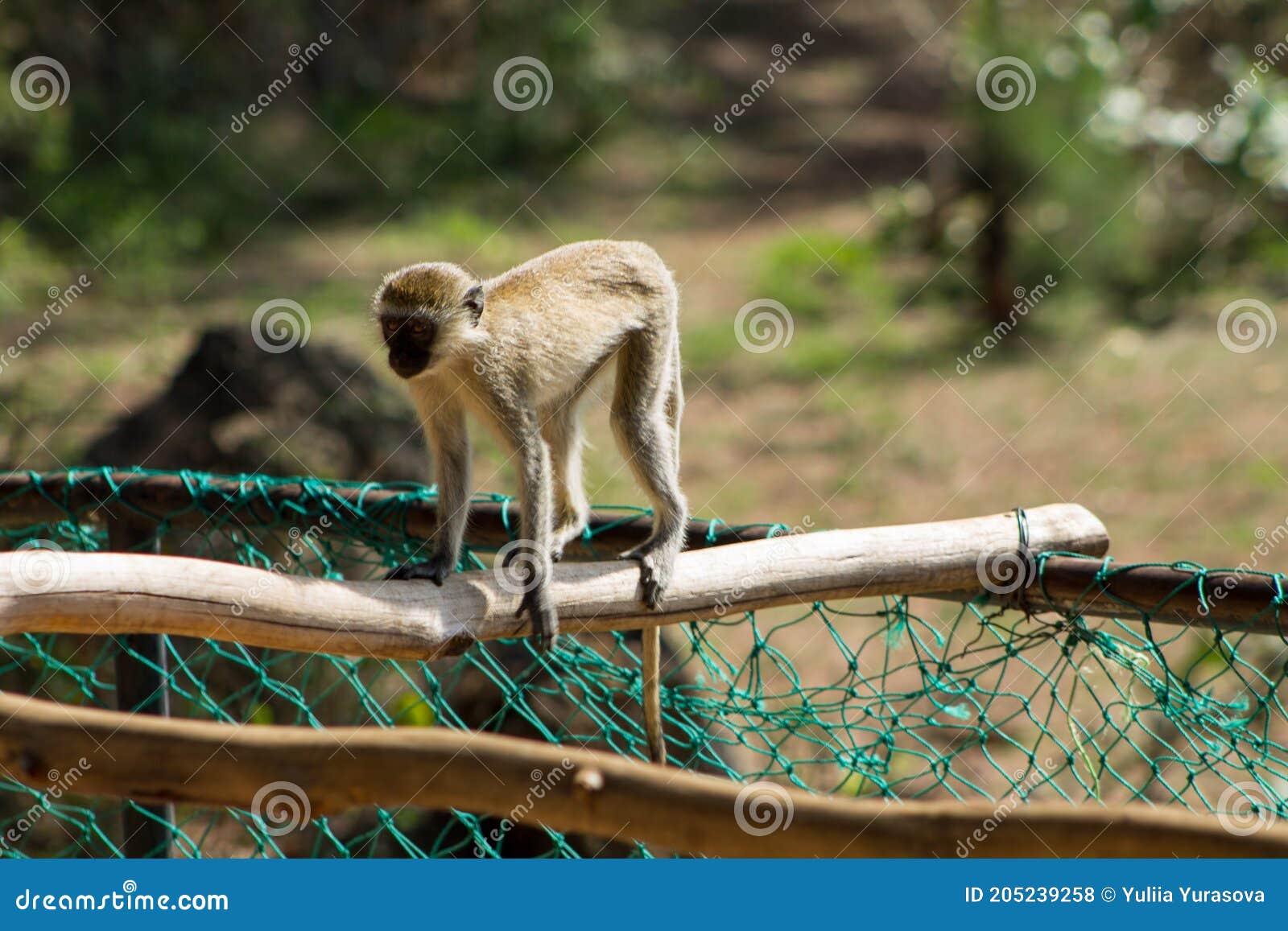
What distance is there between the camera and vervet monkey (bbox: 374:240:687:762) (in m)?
3.34

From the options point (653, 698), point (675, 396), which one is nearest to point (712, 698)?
point (653, 698)

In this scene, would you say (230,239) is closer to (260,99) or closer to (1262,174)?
(260,99)

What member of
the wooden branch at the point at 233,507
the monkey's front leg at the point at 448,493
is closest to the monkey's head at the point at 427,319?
the monkey's front leg at the point at 448,493

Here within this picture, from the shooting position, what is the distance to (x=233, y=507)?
3.15 m

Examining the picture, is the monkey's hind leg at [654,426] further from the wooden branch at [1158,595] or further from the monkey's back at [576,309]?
the wooden branch at [1158,595]

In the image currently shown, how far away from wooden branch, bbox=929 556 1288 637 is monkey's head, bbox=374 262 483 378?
1.74 metres

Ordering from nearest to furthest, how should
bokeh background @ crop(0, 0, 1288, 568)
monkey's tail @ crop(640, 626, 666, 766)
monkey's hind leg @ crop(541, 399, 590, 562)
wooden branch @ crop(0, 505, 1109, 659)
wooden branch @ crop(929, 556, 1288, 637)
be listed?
wooden branch @ crop(0, 505, 1109, 659), wooden branch @ crop(929, 556, 1288, 637), monkey's tail @ crop(640, 626, 666, 766), monkey's hind leg @ crop(541, 399, 590, 562), bokeh background @ crop(0, 0, 1288, 568)

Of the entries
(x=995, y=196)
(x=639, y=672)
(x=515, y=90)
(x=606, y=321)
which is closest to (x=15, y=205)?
(x=515, y=90)

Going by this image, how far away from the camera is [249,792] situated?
145 cm

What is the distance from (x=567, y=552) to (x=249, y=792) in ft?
6.91

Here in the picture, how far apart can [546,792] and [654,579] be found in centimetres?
136

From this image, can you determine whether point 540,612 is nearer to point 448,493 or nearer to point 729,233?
point 448,493

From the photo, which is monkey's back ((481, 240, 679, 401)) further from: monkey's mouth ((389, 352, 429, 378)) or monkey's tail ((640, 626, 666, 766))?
monkey's tail ((640, 626, 666, 766))

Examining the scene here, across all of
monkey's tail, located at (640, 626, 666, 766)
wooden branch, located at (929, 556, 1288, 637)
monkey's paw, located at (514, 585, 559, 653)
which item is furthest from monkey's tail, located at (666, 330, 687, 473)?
wooden branch, located at (929, 556, 1288, 637)
